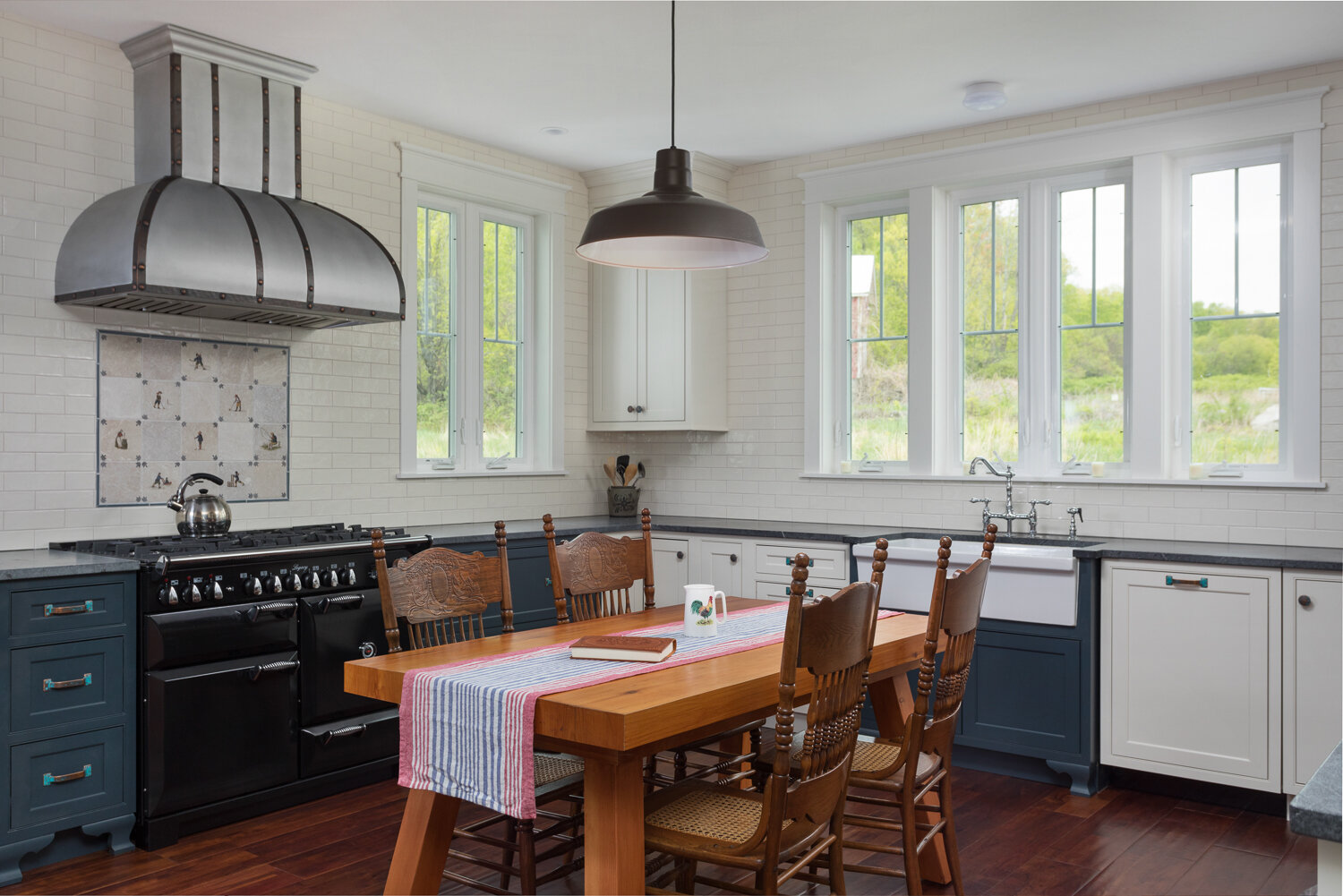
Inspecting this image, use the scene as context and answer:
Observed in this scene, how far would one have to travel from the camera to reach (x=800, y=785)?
2.25m

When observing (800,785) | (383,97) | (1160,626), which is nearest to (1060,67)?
(1160,626)

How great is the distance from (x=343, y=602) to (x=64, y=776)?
109 centimetres

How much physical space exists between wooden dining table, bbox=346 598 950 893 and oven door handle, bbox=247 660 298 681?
129cm

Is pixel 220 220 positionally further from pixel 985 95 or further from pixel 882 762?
pixel 985 95

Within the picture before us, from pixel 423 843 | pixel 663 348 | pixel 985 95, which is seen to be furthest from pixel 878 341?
pixel 423 843

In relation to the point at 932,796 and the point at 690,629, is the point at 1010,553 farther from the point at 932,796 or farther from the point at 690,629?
the point at 690,629

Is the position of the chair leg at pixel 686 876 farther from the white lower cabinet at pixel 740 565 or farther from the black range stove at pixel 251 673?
the white lower cabinet at pixel 740 565

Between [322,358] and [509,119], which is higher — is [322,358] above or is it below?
below

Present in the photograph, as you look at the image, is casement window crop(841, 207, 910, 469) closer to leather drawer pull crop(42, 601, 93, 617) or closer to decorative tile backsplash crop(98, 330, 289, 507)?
decorative tile backsplash crop(98, 330, 289, 507)

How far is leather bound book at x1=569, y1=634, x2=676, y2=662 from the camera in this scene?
2645 mm

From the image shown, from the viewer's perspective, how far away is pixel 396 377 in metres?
5.25

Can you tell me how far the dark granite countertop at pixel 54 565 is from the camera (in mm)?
3285

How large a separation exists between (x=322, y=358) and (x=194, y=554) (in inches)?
58.5

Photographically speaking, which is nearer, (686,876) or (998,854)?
(686,876)
